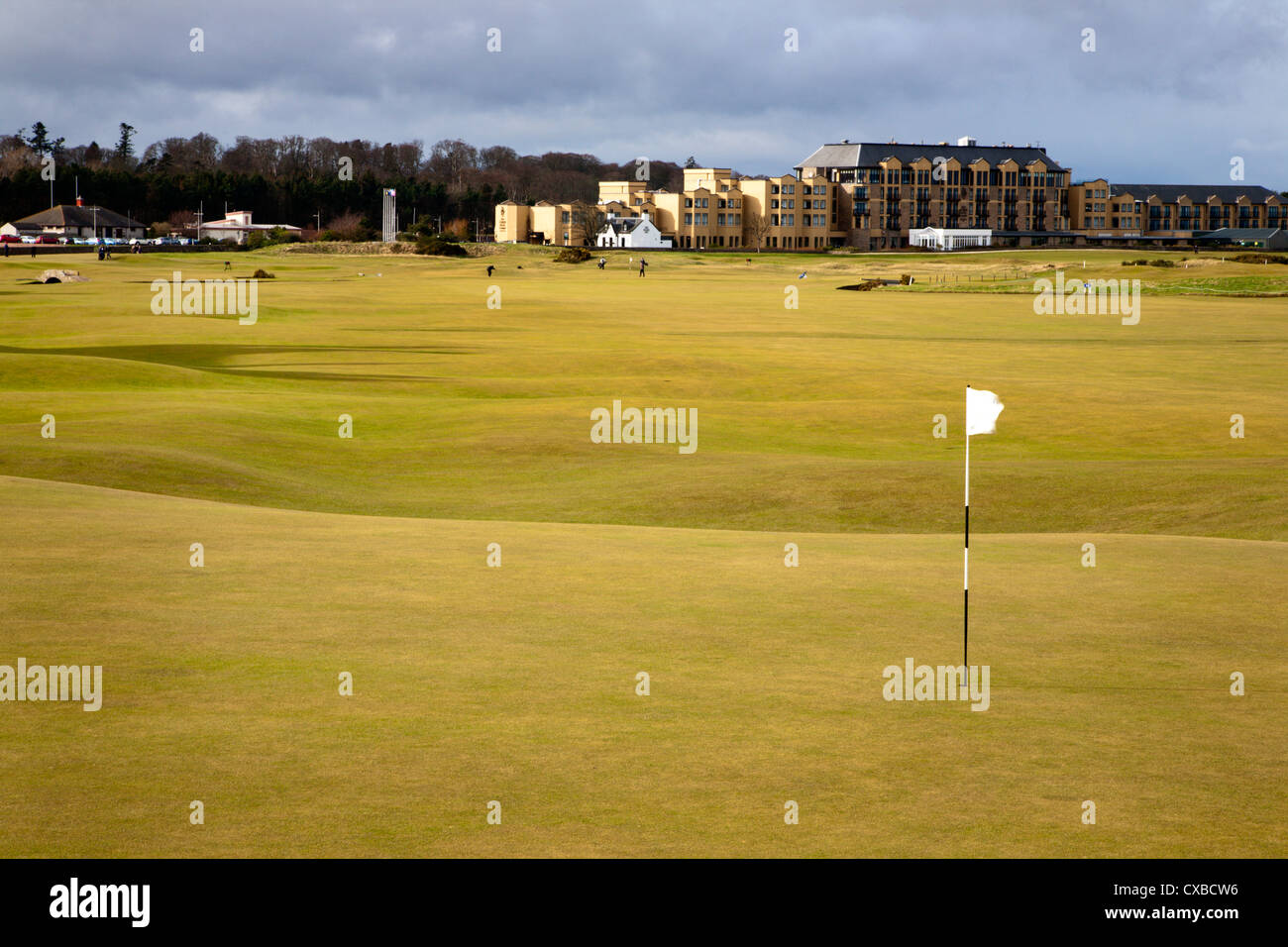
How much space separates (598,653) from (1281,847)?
6.62 metres

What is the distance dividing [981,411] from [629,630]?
4303 mm

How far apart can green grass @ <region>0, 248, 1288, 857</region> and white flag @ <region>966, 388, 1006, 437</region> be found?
7.66 feet

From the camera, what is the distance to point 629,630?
1505 cm

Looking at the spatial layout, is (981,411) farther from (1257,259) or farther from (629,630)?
(1257,259)

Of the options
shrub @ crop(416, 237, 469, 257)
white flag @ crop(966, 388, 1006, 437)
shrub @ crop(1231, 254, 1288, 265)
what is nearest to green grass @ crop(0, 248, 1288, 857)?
white flag @ crop(966, 388, 1006, 437)

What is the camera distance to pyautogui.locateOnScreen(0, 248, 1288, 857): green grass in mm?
9633

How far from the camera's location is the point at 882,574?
19.3 metres

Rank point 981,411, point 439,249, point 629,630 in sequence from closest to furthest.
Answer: point 981,411 → point 629,630 → point 439,249

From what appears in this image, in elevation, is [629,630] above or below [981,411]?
below

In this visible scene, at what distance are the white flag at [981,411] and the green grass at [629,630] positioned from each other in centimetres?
233

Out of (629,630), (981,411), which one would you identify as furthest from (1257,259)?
(629,630)
